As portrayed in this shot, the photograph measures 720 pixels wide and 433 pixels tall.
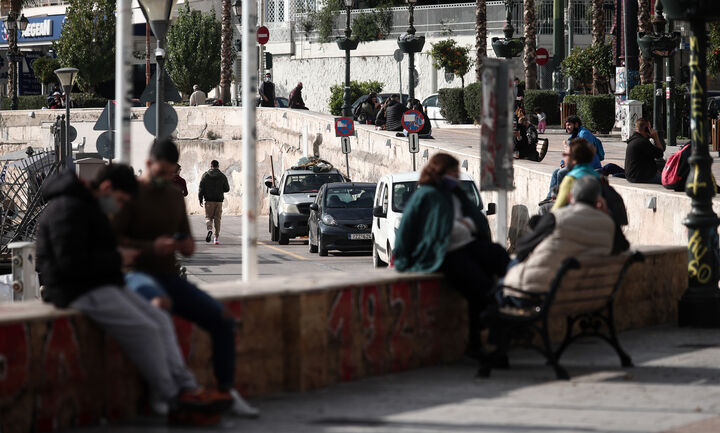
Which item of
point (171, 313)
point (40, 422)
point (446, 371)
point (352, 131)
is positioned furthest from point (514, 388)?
point (352, 131)

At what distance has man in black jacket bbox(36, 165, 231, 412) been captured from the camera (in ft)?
22.7

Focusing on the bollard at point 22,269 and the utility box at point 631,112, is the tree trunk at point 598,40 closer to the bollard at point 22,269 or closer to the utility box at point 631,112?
the utility box at point 631,112

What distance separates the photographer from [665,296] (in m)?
12.1

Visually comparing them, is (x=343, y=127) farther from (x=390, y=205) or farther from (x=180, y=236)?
(x=180, y=236)

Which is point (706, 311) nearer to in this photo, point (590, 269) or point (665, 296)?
point (665, 296)

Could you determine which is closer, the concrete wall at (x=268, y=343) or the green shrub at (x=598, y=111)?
the concrete wall at (x=268, y=343)

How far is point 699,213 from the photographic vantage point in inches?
466

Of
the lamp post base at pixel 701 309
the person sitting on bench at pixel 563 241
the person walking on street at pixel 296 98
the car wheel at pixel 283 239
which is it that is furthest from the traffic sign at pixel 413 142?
the person sitting on bench at pixel 563 241

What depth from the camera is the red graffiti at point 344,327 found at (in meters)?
8.66

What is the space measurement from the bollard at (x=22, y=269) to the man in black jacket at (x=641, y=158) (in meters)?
8.62

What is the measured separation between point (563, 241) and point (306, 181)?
21961 mm

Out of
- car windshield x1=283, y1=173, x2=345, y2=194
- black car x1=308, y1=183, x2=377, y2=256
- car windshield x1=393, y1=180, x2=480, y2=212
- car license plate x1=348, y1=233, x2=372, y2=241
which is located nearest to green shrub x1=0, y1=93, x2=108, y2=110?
car windshield x1=283, y1=173, x2=345, y2=194

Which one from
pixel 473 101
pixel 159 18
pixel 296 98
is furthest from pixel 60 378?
pixel 296 98

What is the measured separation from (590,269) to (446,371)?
50.6 inches
